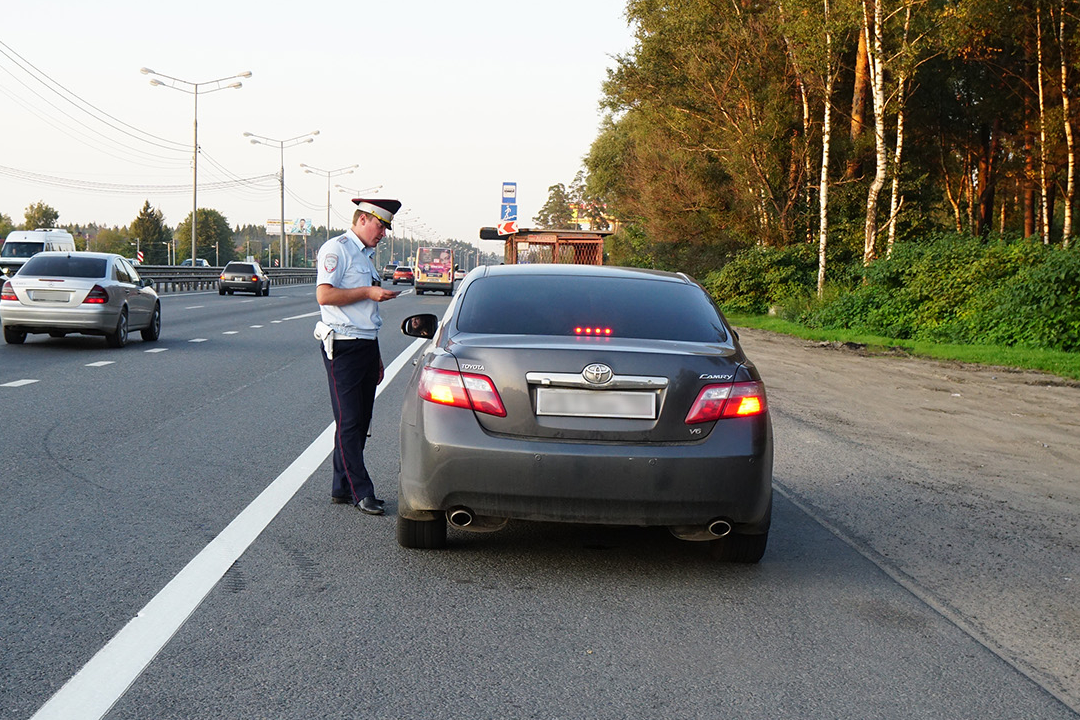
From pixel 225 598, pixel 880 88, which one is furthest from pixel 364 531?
pixel 880 88

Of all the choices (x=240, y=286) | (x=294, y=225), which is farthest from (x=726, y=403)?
(x=294, y=225)

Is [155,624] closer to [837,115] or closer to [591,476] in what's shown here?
[591,476]

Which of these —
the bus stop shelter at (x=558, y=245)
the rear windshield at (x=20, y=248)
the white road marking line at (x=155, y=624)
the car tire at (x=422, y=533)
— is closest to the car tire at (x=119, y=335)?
the white road marking line at (x=155, y=624)

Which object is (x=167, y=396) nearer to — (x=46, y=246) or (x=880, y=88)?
(x=880, y=88)

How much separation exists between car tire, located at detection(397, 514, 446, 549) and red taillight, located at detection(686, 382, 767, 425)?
1.42 metres

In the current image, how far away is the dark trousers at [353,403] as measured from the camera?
261 inches

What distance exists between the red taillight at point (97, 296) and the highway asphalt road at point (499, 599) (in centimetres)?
849

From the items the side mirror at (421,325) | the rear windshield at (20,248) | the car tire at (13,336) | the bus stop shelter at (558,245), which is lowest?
the car tire at (13,336)

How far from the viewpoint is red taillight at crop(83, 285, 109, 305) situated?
1747cm

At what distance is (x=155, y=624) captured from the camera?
14.5ft

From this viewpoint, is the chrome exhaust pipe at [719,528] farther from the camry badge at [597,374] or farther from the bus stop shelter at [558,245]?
the bus stop shelter at [558,245]

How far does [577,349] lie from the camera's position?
5215 millimetres

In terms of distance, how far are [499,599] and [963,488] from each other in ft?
15.4

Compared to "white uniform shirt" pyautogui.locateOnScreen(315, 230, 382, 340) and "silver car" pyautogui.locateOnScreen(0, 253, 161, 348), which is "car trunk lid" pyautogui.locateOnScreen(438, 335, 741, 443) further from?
"silver car" pyautogui.locateOnScreen(0, 253, 161, 348)
